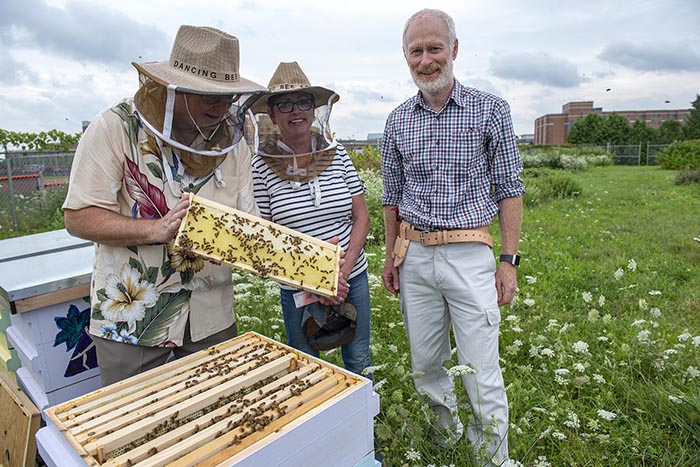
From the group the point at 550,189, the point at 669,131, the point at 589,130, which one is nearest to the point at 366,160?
the point at 550,189

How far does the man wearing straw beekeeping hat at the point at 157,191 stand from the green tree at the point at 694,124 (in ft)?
160

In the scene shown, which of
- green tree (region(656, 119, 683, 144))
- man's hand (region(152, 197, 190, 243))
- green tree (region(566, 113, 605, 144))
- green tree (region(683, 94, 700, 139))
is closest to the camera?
man's hand (region(152, 197, 190, 243))

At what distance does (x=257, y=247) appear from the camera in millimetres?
1805

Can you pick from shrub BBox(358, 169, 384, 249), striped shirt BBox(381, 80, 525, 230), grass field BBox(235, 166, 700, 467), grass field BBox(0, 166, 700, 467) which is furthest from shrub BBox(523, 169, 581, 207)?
striped shirt BBox(381, 80, 525, 230)

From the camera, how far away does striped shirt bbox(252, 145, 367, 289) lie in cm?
239

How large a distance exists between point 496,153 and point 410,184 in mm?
442

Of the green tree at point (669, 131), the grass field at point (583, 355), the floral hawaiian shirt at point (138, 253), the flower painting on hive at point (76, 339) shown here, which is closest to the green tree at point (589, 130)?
the green tree at point (669, 131)

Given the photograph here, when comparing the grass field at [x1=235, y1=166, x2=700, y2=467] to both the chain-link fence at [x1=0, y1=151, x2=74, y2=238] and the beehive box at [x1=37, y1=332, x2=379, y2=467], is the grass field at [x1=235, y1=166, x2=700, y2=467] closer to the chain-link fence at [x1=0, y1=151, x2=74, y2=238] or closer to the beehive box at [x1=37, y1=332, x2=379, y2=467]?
the beehive box at [x1=37, y1=332, x2=379, y2=467]

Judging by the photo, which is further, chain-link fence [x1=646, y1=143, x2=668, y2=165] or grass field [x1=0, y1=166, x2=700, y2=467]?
chain-link fence [x1=646, y1=143, x2=668, y2=165]

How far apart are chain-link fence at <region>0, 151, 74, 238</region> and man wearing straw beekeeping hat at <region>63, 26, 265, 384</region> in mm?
8257

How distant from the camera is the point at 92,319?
1.90m

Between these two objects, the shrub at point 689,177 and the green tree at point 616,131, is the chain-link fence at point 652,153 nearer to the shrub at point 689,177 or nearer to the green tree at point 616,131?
the green tree at point 616,131

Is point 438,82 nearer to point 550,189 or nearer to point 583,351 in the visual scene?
point 583,351

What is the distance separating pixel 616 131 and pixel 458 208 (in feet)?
172
